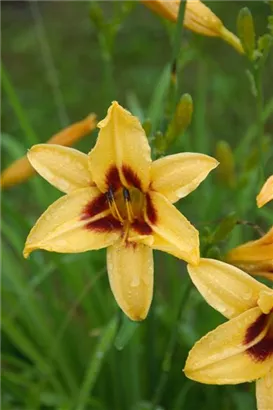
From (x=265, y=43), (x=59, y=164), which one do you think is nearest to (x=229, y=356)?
(x=59, y=164)

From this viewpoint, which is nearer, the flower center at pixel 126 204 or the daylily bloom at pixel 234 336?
the daylily bloom at pixel 234 336

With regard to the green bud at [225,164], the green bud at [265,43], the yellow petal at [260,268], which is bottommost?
the green bud at [225,164]

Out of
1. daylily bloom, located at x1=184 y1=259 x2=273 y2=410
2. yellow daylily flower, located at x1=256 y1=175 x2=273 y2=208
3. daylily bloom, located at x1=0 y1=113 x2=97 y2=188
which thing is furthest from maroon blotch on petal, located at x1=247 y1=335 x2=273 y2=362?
daylily bloom, located at x1=0 y1=113 x2=97 y2=188

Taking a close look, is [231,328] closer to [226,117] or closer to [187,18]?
[187,18]

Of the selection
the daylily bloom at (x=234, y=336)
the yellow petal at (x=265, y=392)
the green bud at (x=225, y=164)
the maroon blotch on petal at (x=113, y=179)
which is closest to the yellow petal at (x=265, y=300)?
the daylily bloom at (x=234, y=336)

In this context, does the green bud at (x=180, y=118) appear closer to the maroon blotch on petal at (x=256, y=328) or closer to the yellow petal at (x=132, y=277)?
the yellow petal at (x=132, y=277)

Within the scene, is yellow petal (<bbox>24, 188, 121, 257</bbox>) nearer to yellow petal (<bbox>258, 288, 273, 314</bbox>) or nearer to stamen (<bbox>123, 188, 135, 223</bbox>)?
stamen (<bbox>123, 188, 135, 223</bbox>)
